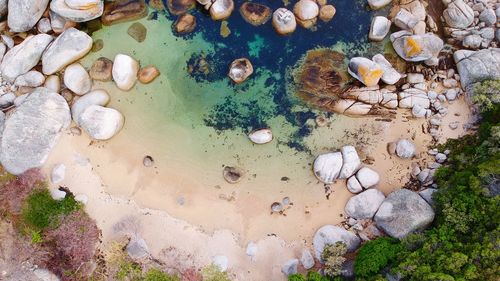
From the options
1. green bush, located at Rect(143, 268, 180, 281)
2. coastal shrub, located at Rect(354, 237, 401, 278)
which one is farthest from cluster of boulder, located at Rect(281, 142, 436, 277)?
green bush, located at Rect(143, 268, 180, 281)

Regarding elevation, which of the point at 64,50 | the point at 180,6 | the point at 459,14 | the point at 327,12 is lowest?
the point at 64,50

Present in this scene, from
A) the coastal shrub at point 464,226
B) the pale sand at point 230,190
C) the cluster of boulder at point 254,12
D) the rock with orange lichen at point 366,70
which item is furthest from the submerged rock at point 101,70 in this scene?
the coastal shrub at point 464,226

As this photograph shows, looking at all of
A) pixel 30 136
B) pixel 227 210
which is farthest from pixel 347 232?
pixel 30 136

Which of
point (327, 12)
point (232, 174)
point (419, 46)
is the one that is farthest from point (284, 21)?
point (232, 174)

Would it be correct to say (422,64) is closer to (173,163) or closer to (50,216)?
(173,163)

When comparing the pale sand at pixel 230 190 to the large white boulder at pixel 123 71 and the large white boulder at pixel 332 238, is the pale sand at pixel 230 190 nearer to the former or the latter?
the large white boulder at pixel 332 238

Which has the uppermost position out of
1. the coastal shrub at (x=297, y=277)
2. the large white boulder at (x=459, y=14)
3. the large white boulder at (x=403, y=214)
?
the large white boulder at (x=459, y=14)

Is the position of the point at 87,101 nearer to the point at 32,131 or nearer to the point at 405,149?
the point at 32,131
